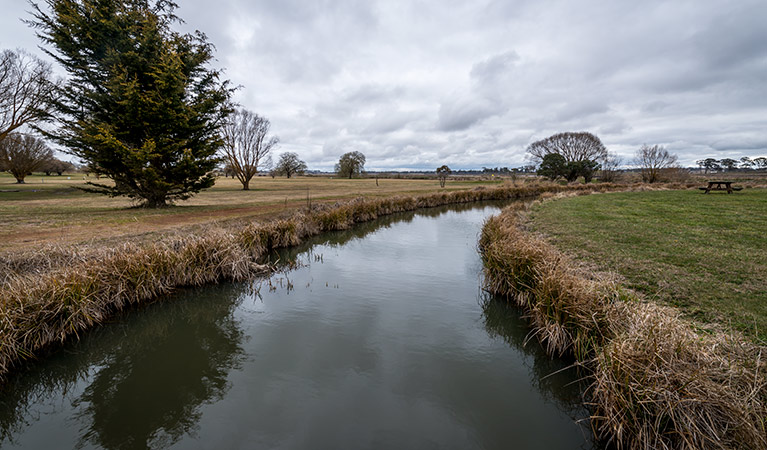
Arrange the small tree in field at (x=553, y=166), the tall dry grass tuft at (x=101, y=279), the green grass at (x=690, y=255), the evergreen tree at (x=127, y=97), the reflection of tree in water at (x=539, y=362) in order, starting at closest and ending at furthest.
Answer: the reflection of tree in water at (x=539, y=362), the tall dry grass tuft at (x=101, y=279), the green grass at (x=690, y=255), the evergreen tree at (x=127, y=97), the small tree in field at (x=553, y=166)

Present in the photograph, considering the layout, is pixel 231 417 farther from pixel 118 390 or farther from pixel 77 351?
pixel 77 351

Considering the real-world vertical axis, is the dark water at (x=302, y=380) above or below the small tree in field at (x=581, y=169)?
below

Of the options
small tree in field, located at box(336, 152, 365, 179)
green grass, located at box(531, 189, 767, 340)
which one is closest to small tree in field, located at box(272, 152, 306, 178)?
small tree in field, located at box(336, 152, 365, 179)

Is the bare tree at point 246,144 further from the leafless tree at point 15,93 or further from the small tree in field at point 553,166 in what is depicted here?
the small tree in field at point 553,166

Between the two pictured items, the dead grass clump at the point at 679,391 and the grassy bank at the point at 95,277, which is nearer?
the dead grass clump at the point at 679,391

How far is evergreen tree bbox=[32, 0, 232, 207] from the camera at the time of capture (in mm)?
14688

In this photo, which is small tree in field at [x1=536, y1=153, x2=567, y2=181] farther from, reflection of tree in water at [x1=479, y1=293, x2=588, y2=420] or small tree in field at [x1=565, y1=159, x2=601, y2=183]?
reflection of tree in water at [x1=479, y1=293, x2=588, y2=420]

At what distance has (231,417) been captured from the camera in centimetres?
398

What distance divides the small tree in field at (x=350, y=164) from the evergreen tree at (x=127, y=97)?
61.7 metres

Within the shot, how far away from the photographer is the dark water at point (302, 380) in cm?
368

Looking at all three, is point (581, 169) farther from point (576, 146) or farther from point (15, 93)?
point (15, 93)

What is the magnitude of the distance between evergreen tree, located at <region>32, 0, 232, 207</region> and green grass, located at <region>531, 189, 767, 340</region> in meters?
17.9

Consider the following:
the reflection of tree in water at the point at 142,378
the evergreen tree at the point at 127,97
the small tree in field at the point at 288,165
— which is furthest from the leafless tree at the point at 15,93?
the small tree in field at the point at 288,165

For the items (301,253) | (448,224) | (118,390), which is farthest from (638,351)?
(448,224)
